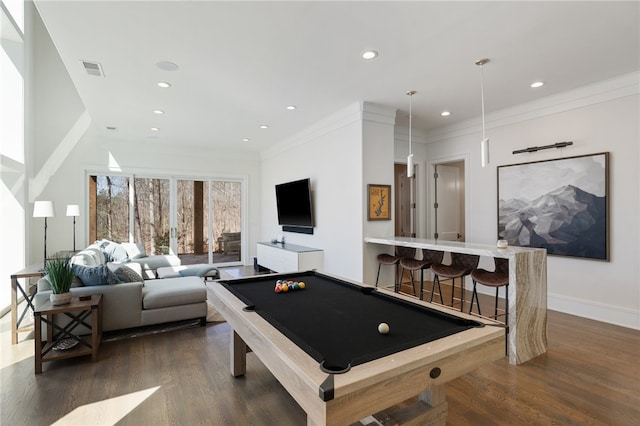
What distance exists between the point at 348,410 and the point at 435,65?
334 centimetres

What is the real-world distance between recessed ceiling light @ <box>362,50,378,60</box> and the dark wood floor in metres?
3.04

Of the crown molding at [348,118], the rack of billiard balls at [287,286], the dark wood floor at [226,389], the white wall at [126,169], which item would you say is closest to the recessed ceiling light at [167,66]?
the crown molding at [348,118]

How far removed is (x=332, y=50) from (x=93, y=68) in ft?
8.70

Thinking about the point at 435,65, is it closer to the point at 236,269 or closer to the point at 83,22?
the point at 83,22

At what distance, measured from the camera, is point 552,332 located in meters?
3.47

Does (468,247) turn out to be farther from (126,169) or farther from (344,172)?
(126,169)

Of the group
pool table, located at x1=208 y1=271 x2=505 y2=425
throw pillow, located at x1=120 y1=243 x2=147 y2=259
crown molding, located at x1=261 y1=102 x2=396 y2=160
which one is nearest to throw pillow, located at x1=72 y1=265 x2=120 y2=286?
pool table, located at x1=208 y1=271 x2=505 y2=425

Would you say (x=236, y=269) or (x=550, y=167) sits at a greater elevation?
(x=550, y=167)

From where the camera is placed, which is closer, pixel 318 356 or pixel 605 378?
pixel 318 356

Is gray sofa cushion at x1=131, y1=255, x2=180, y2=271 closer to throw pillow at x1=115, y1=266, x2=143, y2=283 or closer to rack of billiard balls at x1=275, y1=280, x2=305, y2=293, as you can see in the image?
throw pillow at x1=115, y1=266, x2=143, y2=283

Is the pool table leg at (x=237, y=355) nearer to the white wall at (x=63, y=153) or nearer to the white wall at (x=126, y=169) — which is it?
the white wall at (x=63, y=153)

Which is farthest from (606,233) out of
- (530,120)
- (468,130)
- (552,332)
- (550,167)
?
(468,130)

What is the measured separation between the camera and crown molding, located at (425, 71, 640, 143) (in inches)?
141

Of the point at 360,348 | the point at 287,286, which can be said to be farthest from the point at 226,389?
the point at 360,348
